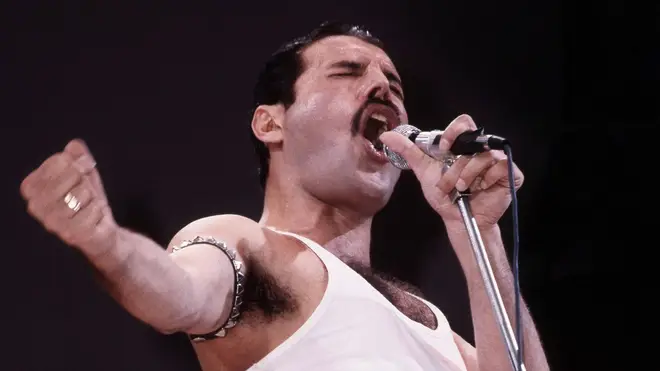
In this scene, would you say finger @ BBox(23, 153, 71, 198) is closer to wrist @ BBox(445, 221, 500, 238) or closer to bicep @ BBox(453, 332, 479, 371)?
wrist @ BBox(445, 221, 500, 238)

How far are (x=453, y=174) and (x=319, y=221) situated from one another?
46cm

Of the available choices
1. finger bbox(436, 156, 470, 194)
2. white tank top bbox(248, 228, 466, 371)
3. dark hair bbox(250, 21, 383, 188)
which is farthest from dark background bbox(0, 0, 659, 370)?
finger bbox(436, 156, 470, 194)

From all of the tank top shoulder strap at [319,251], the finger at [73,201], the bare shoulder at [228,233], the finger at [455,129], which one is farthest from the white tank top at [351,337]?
the finger at [73,201]

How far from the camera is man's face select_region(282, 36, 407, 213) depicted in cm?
137

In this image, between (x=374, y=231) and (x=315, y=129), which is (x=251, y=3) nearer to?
(x=315, y=129)

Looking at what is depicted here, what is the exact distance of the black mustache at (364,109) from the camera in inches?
54.1

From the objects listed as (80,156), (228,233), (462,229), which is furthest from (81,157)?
(462,229)

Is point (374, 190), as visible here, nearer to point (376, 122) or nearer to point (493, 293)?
point (376, 122)

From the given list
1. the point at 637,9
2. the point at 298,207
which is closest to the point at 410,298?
the point at 298,207

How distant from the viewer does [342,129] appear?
1.37 meters

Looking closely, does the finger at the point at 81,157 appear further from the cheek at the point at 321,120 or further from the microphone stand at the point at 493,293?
the cheek at the point at 321,120

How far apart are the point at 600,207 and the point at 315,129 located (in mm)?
838

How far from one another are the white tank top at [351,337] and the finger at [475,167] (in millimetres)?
294

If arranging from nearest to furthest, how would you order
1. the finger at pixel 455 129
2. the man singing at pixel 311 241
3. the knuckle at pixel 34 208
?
1. the knuckle at pixel 34 208
2. the man singing at pixel 311 241
3. the finger at pixel 455 129
